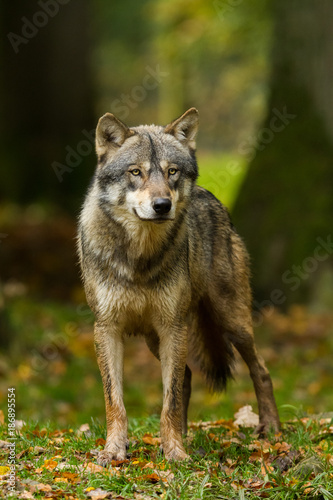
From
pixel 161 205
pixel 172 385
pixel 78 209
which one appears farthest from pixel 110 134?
pixel 78 209

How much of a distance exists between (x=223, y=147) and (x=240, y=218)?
3109 centimetres

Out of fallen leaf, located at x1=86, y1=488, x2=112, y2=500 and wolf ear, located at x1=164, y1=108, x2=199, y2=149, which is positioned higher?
wolf ear, located at x1=164, y1=108, x2=199, y2=149

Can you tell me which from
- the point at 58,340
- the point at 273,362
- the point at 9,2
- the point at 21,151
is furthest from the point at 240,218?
the point at 9,2

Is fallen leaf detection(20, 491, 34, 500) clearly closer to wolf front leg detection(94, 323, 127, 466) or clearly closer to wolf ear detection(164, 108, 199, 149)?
wolf front leg detection(94, 323, 127, 466)

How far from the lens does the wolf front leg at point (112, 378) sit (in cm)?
526

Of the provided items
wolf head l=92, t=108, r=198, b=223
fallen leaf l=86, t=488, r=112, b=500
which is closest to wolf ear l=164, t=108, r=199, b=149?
wolf head l=92, t=108, r=198, b=223

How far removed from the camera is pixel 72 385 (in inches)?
374

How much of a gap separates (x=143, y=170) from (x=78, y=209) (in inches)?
269

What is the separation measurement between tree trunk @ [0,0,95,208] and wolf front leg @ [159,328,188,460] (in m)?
12.2

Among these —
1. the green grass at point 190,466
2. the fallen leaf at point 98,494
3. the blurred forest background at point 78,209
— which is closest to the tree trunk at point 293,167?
the blurred forest background at point 78,209

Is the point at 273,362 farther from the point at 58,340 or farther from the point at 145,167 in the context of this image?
the point at 145,167

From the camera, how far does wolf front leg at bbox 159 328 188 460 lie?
529cm

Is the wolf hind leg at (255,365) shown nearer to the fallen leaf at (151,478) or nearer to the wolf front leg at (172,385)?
the wolf front leg at (172,385)

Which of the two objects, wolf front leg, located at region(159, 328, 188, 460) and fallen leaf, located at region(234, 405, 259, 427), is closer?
wolf front leg, located at region(159, 328, 188, 460)
